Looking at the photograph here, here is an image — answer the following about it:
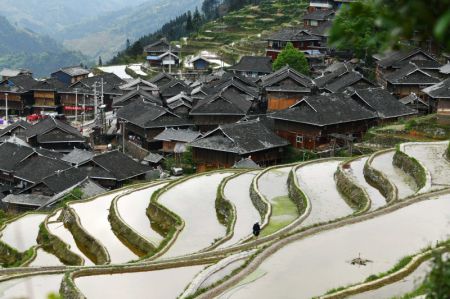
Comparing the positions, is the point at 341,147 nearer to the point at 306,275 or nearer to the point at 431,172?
the point at 431,172

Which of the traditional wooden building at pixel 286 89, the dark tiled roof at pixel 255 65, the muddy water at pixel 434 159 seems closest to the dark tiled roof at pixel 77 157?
the traditional wooden building at pixel 286 89

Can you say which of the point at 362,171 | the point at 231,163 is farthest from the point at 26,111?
the point at 362,171

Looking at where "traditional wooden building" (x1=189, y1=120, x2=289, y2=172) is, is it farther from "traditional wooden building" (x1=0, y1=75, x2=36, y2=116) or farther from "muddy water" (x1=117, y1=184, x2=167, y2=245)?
"traditional wooden building" (x1=0, y1=75, x2=36, y2=116)

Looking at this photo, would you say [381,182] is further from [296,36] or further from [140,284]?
[296,36]

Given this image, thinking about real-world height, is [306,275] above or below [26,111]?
above

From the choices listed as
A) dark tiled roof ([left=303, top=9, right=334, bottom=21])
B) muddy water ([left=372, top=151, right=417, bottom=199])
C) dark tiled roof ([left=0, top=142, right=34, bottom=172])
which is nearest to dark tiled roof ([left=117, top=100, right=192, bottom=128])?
dark tiled roof ([left=0, top=142, right=34, bottom=172])

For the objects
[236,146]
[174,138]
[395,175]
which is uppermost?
[395,175]

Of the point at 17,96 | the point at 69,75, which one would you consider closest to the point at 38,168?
the point at 17,96
